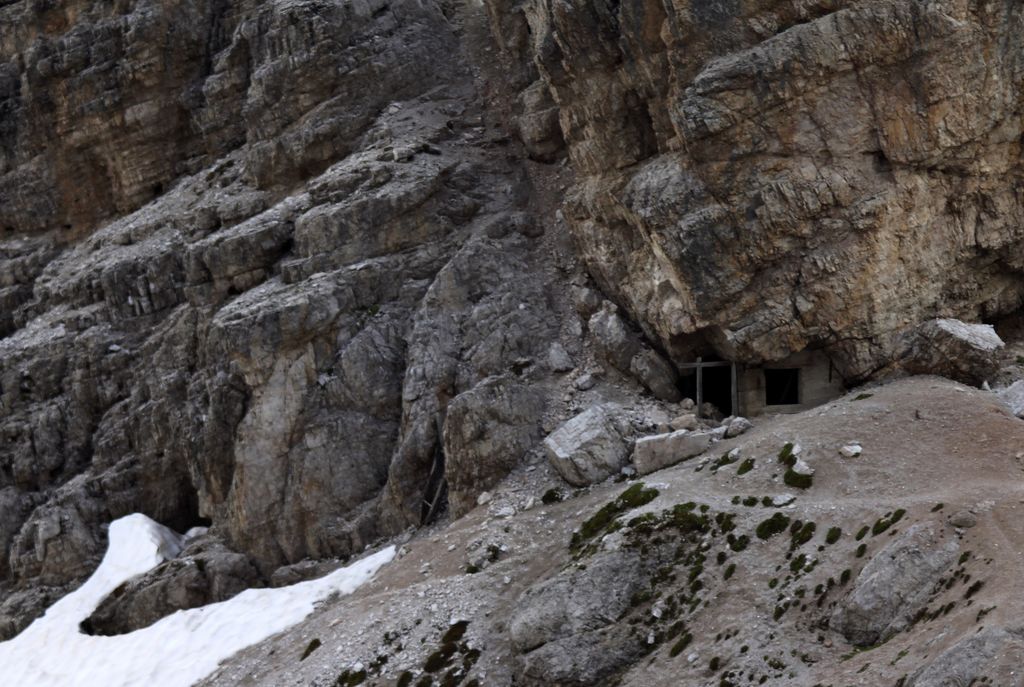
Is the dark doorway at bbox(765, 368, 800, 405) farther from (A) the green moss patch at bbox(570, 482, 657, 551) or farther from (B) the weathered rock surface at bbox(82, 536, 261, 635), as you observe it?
(B) the weathered rock surface at bbox(82, 536, 261, 635)

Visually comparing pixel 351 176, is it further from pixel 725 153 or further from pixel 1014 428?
pixel 1014 428

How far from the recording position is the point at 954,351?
40.9m

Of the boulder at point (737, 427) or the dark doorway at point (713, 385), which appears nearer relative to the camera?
the boulder at point (737, 427)

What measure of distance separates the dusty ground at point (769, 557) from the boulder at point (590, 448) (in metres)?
1.15

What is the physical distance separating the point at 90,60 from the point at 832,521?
57.8m

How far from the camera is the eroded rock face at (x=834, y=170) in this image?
41.2 metres

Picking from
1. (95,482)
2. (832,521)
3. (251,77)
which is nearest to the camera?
(832,521)

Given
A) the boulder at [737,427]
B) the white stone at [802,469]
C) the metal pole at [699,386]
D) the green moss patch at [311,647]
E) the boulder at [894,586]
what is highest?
the metal pole at [699,386]

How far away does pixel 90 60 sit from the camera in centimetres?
7044

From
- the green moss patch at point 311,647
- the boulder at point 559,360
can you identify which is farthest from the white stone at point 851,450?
the green moss patch at point 311,647

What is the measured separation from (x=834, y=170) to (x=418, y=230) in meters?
22.3

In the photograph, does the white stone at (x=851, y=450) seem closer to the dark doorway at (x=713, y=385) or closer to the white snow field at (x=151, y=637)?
the dark doorway at (x=713, y=385)

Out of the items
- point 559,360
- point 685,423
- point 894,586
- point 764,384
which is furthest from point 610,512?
point 894,586

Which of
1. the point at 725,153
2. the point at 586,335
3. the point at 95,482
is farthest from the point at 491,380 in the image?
the point at 95,482
